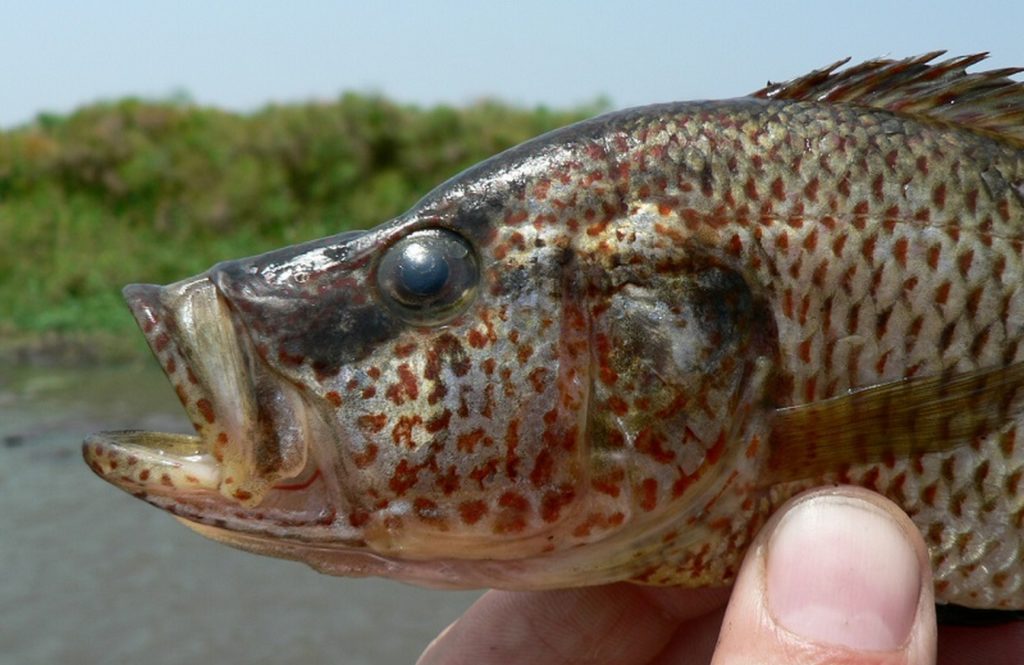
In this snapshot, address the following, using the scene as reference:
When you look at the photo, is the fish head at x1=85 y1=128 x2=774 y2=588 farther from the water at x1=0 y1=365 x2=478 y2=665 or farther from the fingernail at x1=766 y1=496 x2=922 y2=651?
the water at x1=0 y1=365 x2=478 y2=665

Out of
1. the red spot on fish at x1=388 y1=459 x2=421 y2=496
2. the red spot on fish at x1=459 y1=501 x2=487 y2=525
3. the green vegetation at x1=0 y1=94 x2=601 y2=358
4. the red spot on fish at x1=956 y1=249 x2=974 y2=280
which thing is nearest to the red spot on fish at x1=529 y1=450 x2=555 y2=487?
the red spot on fish at x1=459 y1=501 x2=487 y2=525

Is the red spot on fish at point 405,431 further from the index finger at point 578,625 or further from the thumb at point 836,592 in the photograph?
the index finger at point 578,625

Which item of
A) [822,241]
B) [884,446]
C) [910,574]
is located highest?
[822,241]

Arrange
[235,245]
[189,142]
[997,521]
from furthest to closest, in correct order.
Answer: [189,142] → [235,245] → [997,521]

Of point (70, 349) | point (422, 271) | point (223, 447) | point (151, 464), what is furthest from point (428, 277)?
point (70, 349)

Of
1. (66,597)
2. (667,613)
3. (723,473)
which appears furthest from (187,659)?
(723,473)

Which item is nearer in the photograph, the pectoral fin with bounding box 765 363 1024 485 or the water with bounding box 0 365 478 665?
the pectoral fin with bounding box 765 363 1024 485

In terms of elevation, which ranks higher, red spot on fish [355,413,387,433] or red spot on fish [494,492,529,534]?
red spot on fish [355,413,387,433]

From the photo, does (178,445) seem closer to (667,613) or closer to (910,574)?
(910,574)
